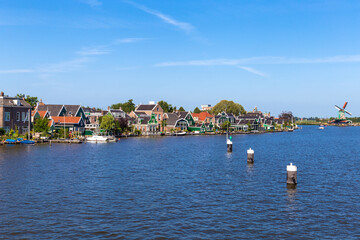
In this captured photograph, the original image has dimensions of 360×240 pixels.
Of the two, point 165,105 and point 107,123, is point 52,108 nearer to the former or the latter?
point 107,123

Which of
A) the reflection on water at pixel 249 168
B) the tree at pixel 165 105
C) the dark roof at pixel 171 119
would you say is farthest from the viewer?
the tree at pixel 165 105

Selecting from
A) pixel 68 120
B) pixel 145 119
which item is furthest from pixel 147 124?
pixel 68 120

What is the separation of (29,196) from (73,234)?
11988 mm

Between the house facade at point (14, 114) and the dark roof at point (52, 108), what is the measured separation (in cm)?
1961

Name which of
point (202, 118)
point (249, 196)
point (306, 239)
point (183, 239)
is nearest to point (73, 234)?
point (183, 239)

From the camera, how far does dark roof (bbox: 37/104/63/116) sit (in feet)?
386

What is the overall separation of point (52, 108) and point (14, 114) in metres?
26.6

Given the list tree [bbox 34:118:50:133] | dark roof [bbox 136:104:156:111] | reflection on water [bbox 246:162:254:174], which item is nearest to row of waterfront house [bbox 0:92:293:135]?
dark roof [bbox 136:104:156:111]

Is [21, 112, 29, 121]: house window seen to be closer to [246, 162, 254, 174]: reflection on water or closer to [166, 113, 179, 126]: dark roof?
[246, 162, 254, 174]: reflection on water

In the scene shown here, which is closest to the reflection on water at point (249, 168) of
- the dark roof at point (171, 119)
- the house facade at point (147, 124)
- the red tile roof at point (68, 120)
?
the red tile roof at point (68, 120)

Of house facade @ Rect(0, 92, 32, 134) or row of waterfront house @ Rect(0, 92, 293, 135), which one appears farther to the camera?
row of waterfront house @ Rect(0, 92, 293, 135)

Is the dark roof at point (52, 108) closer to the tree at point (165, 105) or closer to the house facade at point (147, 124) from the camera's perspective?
the house facade at point (147, 124)

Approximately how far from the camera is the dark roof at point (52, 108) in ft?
386

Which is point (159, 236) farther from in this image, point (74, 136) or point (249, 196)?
point (74, 136)
